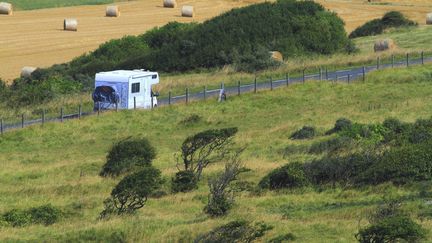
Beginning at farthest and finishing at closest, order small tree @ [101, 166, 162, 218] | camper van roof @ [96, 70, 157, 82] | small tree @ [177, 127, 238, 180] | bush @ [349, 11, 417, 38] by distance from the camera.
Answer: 1. bush @ [349, 11, 417, 38]
2. camper van roof @ [96, 70, 157, 82]
3. small tree @ [177, 127, 238, 180]
4. small tree @ [101, 166, 162, 218]

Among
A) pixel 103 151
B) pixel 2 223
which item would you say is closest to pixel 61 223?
pixel 2 223

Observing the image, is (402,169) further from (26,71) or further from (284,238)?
(26,71)

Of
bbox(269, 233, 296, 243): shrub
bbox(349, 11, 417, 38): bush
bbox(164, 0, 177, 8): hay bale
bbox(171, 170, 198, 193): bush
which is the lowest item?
bbox(171, 170, 198, 193): bush

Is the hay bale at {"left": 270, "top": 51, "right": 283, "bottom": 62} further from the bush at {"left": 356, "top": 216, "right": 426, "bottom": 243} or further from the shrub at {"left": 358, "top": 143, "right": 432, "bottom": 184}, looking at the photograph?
the bush at {"left": 356, "top": 216, "right": 426, "bottom": 243}

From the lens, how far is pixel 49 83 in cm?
6391

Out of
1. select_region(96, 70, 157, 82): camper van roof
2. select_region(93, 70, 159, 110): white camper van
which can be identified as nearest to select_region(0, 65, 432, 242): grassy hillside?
select_region(93, 70, 159, 110): white camper van

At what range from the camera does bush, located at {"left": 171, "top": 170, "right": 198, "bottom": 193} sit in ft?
129

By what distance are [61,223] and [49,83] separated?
104ft

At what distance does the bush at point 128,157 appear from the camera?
43.4 m

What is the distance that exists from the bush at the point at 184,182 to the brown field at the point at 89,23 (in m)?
37.8

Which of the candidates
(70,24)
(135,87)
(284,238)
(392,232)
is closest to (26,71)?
(135,87)

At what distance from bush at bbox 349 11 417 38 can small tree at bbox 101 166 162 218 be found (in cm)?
5799

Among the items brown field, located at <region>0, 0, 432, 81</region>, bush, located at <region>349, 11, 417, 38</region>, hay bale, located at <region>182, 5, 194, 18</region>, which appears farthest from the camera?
hay bale, located at <region>182, 5, 194, 18</region>

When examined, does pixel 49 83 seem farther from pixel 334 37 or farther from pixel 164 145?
pixel 334 37
